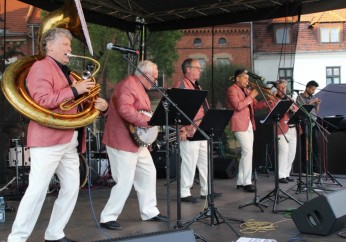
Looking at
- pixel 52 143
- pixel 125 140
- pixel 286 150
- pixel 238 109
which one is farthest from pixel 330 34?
pixel 52 143

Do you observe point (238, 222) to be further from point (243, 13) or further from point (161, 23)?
point (161, 23)

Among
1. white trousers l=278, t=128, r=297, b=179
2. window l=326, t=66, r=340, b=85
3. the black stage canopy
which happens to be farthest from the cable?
window l=326, t=66, r=340, b=85

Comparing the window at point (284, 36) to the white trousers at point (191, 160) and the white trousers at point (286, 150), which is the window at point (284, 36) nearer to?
the white trousers at point (286, 150)

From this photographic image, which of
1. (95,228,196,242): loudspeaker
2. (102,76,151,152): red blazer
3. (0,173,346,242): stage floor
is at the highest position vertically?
(102,76,151,152): red blazer

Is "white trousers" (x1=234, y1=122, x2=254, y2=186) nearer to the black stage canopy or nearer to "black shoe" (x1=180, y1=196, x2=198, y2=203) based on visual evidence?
"black shoe" (x1=180, y1=196, x2=198, y2=203)

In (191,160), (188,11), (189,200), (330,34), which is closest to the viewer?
(191,160)

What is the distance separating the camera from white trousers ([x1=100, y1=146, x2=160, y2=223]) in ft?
15.8

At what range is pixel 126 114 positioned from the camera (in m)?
4.68

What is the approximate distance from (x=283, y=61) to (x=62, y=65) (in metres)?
5.92

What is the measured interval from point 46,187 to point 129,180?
1124 mm

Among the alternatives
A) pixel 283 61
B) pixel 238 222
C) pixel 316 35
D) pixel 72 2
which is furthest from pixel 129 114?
pixel 316 35

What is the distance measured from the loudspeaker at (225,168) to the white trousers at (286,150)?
1.10 metres

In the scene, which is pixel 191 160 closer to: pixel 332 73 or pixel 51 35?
pixel 51 35

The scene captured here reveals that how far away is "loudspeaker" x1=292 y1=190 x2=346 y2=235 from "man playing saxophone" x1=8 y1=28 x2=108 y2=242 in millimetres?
2217
